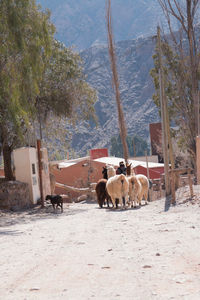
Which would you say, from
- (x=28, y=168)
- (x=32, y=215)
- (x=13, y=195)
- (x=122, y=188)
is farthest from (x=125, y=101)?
(x=122, y=188)

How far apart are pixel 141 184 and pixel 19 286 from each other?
15001 mm

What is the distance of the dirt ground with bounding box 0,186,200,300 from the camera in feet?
15.8

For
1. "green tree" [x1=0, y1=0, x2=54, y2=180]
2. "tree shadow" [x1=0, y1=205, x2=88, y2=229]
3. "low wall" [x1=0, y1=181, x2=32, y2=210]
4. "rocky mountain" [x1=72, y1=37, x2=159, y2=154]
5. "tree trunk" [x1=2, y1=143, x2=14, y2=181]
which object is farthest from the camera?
"rocky mountain" [x1=72, y1=37, x2=159, y2=154]

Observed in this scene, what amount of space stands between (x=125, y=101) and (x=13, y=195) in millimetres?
135337

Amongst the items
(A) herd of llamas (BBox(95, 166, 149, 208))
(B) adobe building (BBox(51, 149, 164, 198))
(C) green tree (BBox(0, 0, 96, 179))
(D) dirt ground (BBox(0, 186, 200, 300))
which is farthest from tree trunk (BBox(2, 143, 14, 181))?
(D) dirt ground (BBox(0, 186, 200, 300))

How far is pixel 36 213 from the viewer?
19344mm

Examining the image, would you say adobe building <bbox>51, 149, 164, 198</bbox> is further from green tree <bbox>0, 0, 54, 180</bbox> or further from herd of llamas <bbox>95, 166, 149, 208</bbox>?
green tree <bbox>0, 0, 54, 180</bbox>

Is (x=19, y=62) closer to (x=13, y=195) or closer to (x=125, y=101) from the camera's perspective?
(x=13, y=195)

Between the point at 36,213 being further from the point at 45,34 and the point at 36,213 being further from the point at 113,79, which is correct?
the point at 113,79

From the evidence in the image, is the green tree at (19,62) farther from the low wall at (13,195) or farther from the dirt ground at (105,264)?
the dirt ground at (105,264)

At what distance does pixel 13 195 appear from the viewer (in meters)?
20.7

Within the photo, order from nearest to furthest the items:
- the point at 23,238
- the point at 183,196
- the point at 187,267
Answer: the point at 187,267, the point at 23,238, the point at 183,196

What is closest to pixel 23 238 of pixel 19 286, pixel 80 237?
pixel 80 237

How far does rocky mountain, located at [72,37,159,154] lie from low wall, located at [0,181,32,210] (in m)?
112
